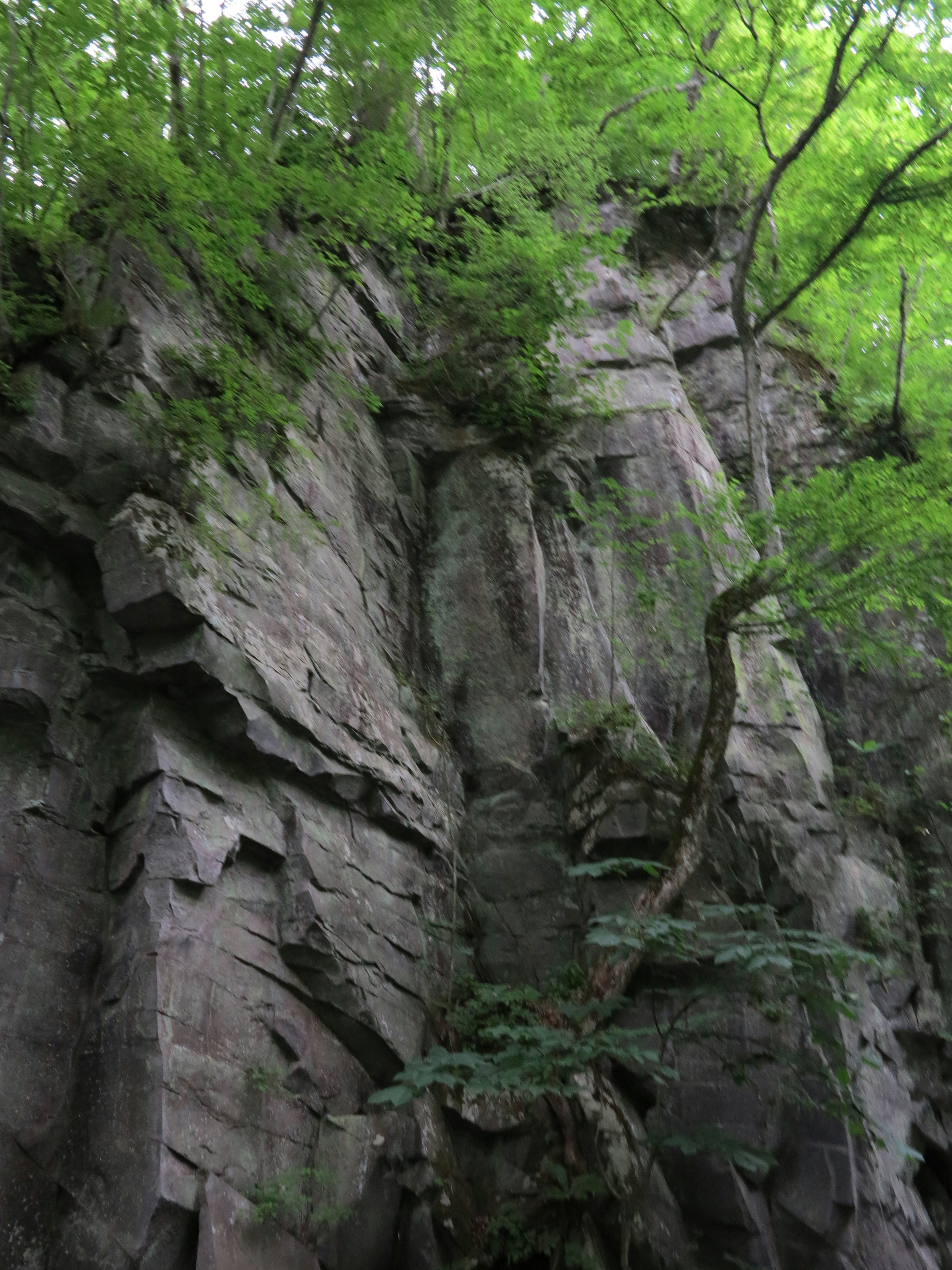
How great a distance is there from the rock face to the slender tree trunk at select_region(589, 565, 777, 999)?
1.74 ft

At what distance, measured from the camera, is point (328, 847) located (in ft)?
23.7

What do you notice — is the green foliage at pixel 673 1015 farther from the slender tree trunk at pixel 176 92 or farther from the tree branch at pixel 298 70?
the tree branch at pixel 298 70

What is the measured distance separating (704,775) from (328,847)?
338 centimetres

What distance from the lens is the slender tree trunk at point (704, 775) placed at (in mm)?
7430

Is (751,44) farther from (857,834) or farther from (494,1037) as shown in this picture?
(494,1037)

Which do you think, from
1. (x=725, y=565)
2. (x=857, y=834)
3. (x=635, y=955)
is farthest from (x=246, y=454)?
(x=857, y=834)

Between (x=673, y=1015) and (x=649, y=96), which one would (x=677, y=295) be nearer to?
(x=649, y=96)

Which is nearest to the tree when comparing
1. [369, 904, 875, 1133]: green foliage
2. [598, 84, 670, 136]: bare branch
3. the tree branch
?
[598, 84, 670, 136]: bare branch

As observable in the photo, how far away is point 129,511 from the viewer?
22.5 feet

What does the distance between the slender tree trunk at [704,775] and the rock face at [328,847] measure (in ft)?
1.74

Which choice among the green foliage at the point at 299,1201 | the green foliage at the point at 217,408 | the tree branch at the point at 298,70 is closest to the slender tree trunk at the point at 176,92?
the tree branch at the point at 298,70

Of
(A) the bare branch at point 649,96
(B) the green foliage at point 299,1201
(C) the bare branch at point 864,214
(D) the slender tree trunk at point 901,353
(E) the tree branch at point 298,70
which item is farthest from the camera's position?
(A) the bare branch at point 649,96

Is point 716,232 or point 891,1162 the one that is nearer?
point 891,1162

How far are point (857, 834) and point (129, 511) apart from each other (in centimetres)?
805
